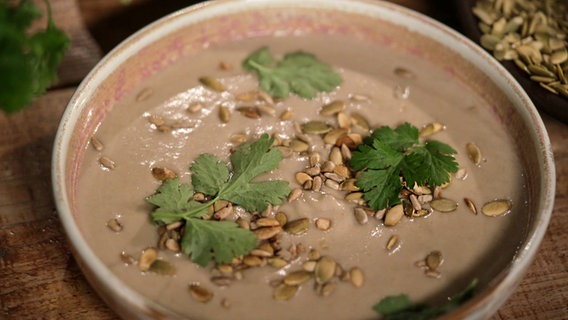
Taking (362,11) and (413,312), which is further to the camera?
(362,11)

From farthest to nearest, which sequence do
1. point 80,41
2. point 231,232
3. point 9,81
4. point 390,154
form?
point 80,41
point 390,154
point 231,232
point 9,81

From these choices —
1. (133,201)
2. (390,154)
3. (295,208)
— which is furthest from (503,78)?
(133,201)

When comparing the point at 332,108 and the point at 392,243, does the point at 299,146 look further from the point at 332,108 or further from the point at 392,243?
the point at 392,243

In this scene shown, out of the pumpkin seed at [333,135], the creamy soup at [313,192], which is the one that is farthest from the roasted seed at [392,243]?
the pumpkin seed at [333,135]

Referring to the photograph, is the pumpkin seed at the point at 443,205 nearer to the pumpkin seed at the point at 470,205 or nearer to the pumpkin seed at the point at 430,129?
the pumpkin seed at the point at 470,205

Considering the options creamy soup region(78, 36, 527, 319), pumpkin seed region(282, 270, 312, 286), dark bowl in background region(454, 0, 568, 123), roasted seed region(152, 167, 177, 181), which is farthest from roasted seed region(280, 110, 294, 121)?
dark bowl in background region(454, 0, 568, 123)

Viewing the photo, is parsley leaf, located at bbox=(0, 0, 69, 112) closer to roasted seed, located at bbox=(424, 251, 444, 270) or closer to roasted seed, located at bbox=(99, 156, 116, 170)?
roasted seed, located at bbox=(99, 156, 116, 170)

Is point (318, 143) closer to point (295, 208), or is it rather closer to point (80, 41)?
point (295, 208)
